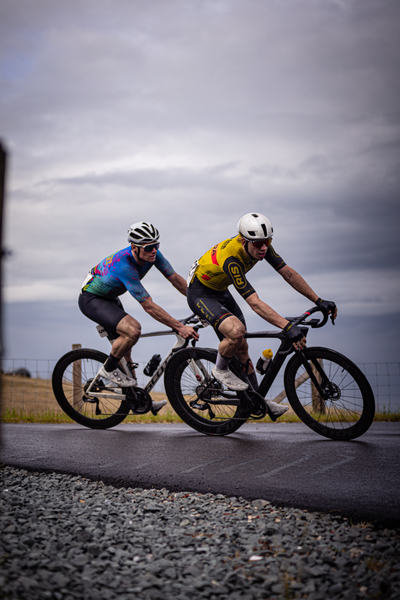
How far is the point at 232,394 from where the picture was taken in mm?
6141

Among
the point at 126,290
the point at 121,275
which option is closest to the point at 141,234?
the point at 121,275

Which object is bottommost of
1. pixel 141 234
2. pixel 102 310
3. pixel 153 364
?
pixel 153 364

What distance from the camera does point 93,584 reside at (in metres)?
2.47

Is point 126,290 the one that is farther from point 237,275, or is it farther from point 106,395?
point 237,275

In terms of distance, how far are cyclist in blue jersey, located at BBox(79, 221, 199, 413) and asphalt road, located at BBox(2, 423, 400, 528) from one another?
3.71ft

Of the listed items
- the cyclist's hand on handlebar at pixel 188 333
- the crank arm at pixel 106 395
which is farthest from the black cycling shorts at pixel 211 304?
the crank arm at pixel 106 395

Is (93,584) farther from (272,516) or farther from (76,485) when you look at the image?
(76,485)

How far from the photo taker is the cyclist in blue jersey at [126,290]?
6488 mm

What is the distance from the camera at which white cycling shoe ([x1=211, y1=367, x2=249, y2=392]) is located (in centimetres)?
584

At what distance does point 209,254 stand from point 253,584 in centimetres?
407

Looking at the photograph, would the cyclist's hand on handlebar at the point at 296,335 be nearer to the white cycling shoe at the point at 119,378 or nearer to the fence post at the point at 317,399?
the fence post at the point at 317,399

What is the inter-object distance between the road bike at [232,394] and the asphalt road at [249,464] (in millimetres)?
255

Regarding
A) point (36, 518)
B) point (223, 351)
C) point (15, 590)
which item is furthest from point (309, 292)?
point (15, 590)

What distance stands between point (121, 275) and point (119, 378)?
1.45 metres
